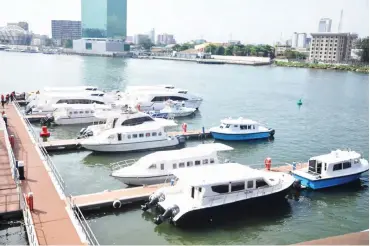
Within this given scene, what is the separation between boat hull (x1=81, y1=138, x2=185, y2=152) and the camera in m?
32.0

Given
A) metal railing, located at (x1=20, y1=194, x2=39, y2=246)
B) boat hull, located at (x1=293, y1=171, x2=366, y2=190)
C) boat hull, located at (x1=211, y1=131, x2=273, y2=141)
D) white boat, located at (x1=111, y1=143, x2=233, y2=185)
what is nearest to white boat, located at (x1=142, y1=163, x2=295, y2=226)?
white boat, located at (x1=111, y1=143, x2=233, y2=185)

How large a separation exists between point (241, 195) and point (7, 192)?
1187cm

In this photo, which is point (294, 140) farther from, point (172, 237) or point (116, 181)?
point (172, 237)

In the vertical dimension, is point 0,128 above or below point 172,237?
above

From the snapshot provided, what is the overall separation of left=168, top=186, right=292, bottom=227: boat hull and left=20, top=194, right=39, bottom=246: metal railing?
652 cm

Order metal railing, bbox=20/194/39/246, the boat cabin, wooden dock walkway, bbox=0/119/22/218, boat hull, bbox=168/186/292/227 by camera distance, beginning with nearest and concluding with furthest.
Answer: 1. metal railing, bbox=20/194/39/246
2. wooden dock walkway, bbox=0/119/22/218
3. boat hull, bbox=168/186/292/227
4. the boat cabin

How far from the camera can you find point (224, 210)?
20.9m

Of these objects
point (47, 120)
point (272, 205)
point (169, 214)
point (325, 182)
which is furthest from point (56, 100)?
point (325, 182)

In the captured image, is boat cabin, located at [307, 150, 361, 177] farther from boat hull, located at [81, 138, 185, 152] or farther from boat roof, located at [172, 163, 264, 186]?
boat hull, located at [81, 138, 185, 152]

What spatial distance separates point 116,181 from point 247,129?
52.4ft

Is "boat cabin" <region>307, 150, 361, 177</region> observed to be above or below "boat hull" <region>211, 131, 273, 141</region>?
above

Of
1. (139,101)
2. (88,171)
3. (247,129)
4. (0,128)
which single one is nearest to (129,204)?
(88,171)

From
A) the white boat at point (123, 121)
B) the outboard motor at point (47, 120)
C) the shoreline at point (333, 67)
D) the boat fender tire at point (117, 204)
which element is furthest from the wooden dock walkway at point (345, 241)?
the shoreline at point (333, 67)

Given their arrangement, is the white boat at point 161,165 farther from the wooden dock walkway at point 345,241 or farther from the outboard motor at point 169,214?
the wooden dock walkway at point 345,241
